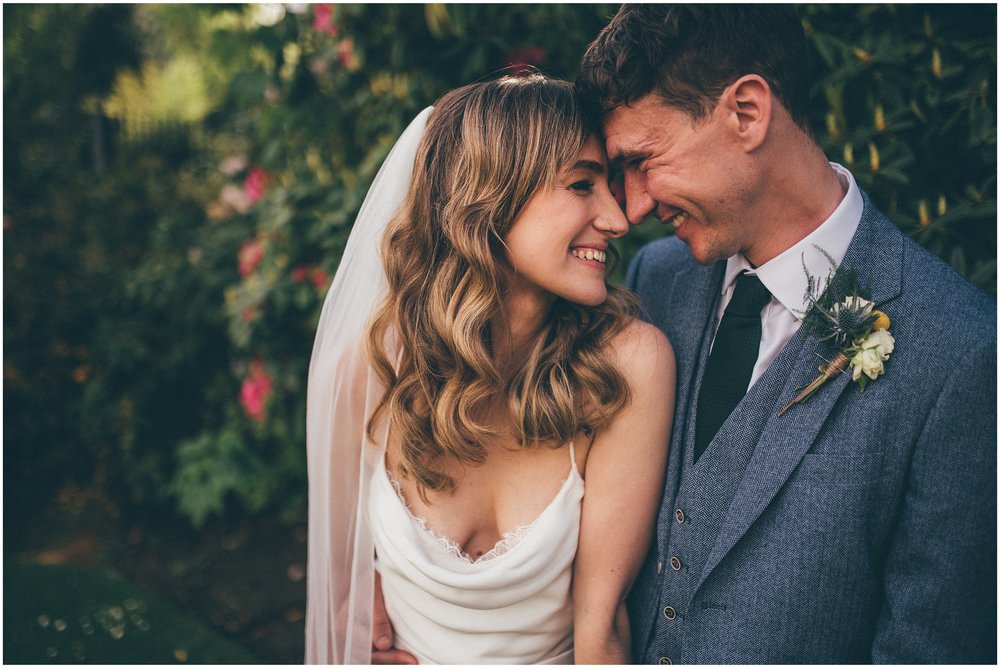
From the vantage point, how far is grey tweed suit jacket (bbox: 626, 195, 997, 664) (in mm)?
1533

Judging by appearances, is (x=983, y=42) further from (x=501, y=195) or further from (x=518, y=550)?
(x=518, y=550)

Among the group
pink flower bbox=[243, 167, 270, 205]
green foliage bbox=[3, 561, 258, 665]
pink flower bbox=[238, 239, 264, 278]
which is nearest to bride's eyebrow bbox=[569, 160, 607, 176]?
pink flower bbox=[238, 239, 264, 278]

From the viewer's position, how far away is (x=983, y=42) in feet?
6.37

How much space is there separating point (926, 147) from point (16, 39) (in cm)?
584

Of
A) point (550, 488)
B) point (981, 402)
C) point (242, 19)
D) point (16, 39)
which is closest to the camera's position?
point (981, 402)

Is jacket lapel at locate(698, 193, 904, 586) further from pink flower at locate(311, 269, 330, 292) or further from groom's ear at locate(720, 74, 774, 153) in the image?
pink flower at locate(311, 269, 330, 292)

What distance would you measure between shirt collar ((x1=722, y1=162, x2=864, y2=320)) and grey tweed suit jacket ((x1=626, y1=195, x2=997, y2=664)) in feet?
0.18

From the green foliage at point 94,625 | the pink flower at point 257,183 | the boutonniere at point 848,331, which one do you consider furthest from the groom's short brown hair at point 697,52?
the green foliage at point 94,625

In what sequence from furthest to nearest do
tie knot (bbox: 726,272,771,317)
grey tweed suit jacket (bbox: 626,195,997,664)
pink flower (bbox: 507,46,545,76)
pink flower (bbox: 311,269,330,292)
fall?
pink flower (bbox: 311,269,330,292), pink flower (bbox: 507,46,545,76), tie knot (bbox: 726,272,771,317), grey tweed suit jacket (bbox: 626,195,997,664)

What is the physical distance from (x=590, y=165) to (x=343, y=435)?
111 centimetres

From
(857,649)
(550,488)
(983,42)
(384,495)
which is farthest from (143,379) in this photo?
(983,42)

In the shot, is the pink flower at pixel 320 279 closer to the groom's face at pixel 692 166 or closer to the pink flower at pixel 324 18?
the pink flower at pixel 324 18

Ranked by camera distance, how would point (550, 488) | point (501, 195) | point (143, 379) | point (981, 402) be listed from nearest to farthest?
point (981, 402), point (501, 195), point (550, 488), point (143, 379)

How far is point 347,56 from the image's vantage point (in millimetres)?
3422
